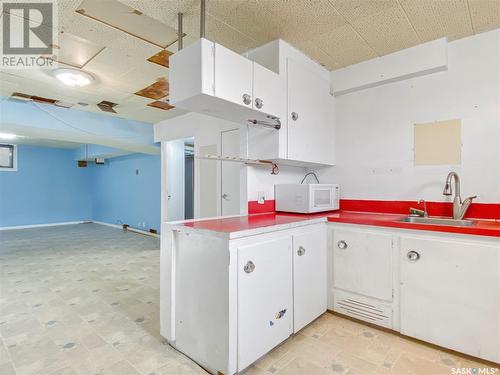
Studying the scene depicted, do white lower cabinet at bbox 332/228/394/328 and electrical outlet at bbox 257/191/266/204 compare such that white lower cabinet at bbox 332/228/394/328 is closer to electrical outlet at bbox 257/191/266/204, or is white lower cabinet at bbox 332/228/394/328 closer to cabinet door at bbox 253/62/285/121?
electrical outlet at bbox 257/191/266/204

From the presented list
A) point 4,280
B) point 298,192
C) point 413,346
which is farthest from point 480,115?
point 4,280

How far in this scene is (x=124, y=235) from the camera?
680 centimetres

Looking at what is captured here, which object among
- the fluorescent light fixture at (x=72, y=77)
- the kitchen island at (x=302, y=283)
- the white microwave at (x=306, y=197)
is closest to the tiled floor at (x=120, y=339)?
the kitchen island at (x=302, y=283)

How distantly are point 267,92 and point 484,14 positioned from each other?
5.87ft

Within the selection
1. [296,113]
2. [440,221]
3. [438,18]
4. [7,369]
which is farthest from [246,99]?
[7,369]

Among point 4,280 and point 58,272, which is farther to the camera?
point 58,272

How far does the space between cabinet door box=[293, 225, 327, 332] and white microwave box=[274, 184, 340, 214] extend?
0.89ft

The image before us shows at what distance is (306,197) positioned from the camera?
8.54 ft

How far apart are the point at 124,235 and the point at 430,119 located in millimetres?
6777

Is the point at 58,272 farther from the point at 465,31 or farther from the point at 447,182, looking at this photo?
the point at 465,31

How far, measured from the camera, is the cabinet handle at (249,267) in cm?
170

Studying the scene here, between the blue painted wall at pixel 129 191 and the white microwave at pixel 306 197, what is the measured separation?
4.51 meters

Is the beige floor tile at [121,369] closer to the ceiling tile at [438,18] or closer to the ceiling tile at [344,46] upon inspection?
the ceiling tile at [344,46]

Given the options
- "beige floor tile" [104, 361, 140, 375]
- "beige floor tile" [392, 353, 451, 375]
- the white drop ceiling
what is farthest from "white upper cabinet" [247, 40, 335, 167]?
"beige floor tile" [104, 361, 140, 375]
